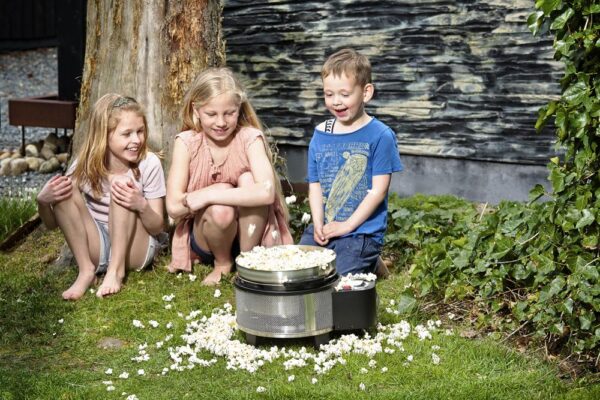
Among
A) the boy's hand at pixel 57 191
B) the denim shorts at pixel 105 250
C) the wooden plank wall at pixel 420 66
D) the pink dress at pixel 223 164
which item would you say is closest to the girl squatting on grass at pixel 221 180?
the pink dress at pixel 223 164

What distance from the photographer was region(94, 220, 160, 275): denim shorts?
5887 millimetres

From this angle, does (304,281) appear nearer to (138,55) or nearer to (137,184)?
(137,184)

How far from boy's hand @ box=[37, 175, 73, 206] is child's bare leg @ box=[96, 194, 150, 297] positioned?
0.26 metres

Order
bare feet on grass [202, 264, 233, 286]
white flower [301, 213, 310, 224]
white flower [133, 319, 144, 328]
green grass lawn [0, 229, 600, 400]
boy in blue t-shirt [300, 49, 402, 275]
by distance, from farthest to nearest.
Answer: white flower [301, 213, 310, 224]
bare feet on grass [202, 264, 233, 286]
boy in blue t-shirt [300, 49, 402, 275]
white flower [133, 319, 144, 328]
green grass lawn [0, 229, 600, 400]

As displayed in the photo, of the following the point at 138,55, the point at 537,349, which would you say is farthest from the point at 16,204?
the point at 537,349

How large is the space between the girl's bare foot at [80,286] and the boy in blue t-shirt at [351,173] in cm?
126

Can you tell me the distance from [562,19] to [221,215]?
2.17 m

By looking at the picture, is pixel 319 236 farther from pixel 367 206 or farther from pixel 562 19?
pixel 562 19

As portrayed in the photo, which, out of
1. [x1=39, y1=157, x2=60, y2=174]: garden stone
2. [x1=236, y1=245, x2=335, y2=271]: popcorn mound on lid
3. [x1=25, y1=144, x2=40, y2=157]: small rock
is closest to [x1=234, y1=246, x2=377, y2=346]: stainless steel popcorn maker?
[x1=236, y1=245, x2=335, y2=271]: popcorn mound on lid

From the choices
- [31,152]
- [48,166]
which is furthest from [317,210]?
[31,152]

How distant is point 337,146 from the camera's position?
5562 millimetres

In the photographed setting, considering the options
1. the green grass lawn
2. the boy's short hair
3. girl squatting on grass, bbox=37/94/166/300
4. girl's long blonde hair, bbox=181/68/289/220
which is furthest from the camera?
girl squatting on grass, bbox=37/94/166/300

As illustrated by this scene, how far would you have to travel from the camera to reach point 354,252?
5.48 metres

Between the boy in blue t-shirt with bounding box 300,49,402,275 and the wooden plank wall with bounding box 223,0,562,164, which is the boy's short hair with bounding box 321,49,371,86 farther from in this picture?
the wooden plank wall with bounding box 223,0,562,164
